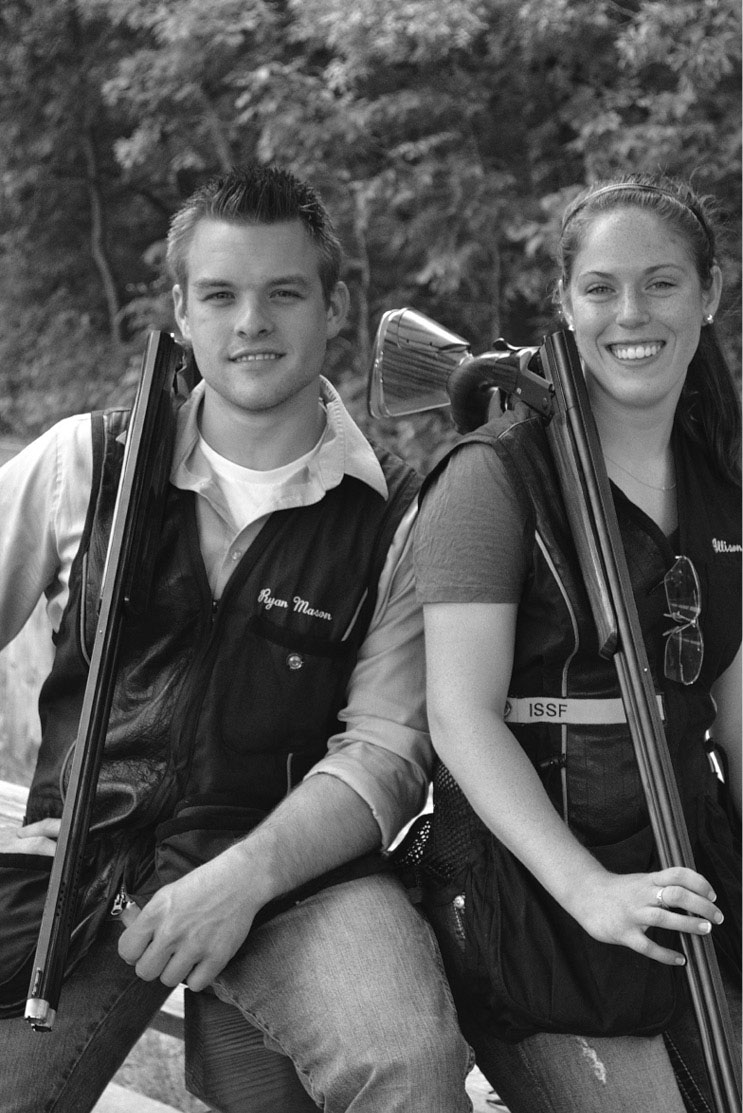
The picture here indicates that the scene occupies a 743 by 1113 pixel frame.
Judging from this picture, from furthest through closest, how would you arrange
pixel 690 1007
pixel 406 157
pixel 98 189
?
pixel 98 189 < pixel 406 157 < pixel 690 1007

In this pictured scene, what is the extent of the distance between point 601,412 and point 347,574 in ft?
1.49

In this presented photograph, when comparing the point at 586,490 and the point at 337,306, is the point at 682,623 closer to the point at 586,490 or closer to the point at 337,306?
the point at 586,490

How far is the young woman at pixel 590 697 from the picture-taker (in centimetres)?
179

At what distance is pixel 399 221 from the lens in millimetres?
8109

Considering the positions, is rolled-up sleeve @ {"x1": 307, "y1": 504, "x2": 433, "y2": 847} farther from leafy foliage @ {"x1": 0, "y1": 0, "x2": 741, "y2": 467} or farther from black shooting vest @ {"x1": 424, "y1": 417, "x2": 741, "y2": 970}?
leafy foliage @ {"x1": 0, "y1": 0, "x2": 741, "y2": 467}

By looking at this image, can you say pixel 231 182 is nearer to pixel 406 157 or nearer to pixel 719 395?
pixel 719 395

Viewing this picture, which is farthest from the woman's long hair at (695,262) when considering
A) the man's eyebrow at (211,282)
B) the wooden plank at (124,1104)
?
the wooden plank at (124,1104)

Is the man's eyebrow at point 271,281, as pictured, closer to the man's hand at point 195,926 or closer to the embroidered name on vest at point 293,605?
the embroidered name on vest at point 293,605

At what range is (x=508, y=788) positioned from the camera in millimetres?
1825

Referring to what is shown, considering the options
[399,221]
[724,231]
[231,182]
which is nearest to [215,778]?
[231,182]

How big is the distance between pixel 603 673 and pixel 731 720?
36cm

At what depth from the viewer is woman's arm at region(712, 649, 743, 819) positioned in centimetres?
212

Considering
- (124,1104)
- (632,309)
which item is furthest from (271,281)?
(124,1104)

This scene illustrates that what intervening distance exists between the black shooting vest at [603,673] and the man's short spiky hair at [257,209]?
472 millimetres
